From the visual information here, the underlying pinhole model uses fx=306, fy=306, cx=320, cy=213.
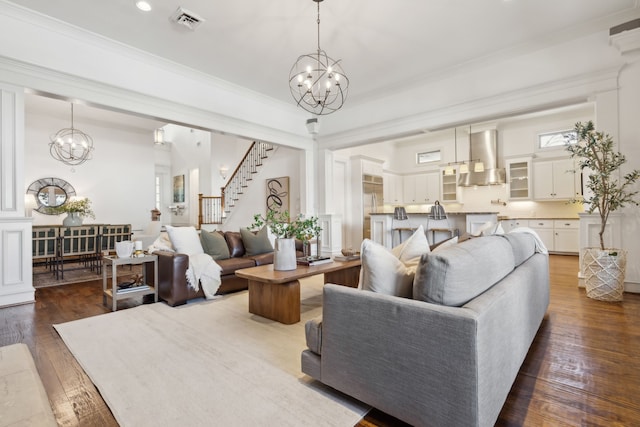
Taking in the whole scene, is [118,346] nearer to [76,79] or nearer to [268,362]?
[268,362]

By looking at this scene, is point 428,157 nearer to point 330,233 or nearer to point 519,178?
point 519,178

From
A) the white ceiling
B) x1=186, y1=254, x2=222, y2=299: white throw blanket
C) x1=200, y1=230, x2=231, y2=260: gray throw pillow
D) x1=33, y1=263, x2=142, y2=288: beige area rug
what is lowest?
x1=33, y1=263, x2=142, y2=288: beige area rug

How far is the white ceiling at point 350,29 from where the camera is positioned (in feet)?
11.1

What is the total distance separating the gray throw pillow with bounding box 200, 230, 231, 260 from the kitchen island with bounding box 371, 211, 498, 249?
358cm

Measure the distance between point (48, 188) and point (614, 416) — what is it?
10.1 meters

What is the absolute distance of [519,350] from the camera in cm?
174

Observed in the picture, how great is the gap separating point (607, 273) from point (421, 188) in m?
6.17

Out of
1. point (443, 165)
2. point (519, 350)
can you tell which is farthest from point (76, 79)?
point (443, 165)

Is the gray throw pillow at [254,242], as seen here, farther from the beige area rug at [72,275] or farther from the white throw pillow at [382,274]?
the white throw pillow at [382,274]

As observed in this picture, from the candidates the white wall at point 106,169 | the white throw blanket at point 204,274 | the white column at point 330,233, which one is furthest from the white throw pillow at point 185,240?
the white wall at point 106,169

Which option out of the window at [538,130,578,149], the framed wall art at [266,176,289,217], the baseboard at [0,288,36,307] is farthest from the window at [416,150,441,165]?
the baseboard at [0,288,36,307]

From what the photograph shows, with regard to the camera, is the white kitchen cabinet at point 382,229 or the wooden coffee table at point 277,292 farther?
the white kitchen cabinet at point 382,229

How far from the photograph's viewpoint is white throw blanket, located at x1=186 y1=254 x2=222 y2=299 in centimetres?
356

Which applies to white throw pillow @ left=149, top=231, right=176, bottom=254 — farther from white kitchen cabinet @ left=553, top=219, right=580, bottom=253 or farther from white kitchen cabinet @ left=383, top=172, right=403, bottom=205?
white kitchen cabinet @ left=553, top=219, right=580, bottom=253
